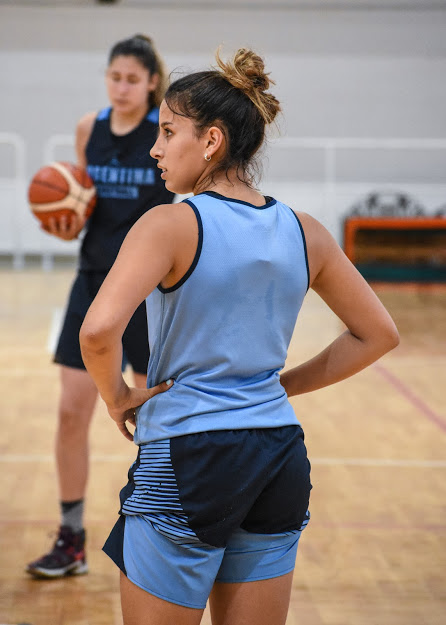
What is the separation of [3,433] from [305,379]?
3.02 metres

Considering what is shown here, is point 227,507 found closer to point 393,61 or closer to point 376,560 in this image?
point 376,560

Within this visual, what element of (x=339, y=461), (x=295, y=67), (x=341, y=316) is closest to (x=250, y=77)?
(x=341, y=316)

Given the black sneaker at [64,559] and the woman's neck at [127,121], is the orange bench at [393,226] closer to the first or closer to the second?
the woman's neck at [127,121]

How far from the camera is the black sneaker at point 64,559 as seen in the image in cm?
274

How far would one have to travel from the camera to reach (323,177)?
1250 cm

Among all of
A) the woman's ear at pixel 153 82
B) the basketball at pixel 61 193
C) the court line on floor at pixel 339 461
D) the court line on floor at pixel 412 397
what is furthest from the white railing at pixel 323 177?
the woman's ear at pixel 153 82

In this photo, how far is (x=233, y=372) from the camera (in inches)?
53.4

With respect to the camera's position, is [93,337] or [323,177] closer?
[93,337]

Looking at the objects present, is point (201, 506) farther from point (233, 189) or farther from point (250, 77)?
point (250, 77)

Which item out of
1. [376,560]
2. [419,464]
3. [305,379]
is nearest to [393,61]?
[419,464]

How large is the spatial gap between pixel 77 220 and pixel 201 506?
1.61 m

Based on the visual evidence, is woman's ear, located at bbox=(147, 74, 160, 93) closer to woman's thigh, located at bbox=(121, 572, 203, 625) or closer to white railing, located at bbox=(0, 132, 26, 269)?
woman's thigh, located at bbox=(121, 572, 203, 625)

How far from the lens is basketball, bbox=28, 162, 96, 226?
8.95 feet

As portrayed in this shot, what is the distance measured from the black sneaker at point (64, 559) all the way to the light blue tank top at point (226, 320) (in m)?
1.51
